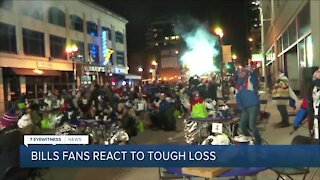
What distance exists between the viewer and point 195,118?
5.75 m

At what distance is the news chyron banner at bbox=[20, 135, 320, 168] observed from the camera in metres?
2.39

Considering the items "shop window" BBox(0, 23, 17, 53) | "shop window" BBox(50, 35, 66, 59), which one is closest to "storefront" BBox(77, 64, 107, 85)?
"shop window" BBox(50, 35, 66, 59)

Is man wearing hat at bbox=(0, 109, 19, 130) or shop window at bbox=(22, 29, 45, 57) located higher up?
shop window at bbox=(22, 29, 45, 57)

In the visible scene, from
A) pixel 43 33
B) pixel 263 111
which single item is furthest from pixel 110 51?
pixel 43 33

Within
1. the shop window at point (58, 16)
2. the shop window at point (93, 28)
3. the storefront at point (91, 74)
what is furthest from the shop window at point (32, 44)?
the storefront at point (91, 74)

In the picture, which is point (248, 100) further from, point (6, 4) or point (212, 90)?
point (6, 4)

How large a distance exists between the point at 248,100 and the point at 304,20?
4015 millimetres

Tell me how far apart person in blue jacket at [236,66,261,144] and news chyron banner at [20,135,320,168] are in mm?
1200

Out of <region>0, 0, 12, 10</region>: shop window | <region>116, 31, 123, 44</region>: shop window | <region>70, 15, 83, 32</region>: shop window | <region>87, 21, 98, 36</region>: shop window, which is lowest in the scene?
<region>116, 31, 123, 44</region>: shop window

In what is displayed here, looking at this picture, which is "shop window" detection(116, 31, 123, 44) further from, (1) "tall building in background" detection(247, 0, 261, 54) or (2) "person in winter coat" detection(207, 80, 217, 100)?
(1) "tall building in background" detection(247, 0, 261, 54)

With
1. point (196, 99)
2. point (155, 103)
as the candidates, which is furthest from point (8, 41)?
point (196, 99)

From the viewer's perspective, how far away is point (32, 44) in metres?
17.4

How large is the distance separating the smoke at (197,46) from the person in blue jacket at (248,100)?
0.43 m

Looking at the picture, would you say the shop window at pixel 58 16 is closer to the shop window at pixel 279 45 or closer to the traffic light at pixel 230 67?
the shop window at pixel 279 45
